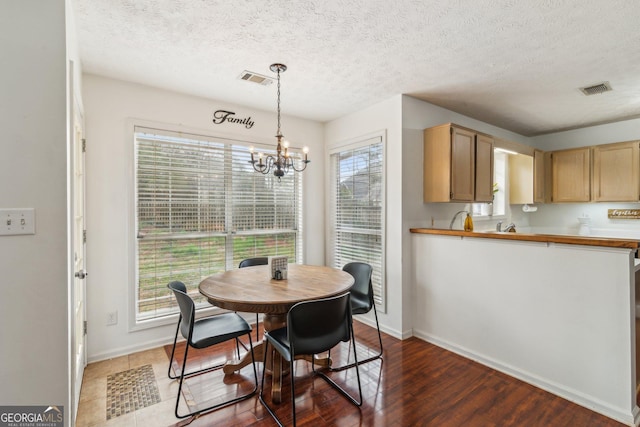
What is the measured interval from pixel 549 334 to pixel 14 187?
3.56m

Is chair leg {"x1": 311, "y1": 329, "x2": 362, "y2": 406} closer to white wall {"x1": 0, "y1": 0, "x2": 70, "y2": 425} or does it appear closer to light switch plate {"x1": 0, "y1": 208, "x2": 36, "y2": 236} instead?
white wall {"x1": 0, "y1": 0, "x2": 70, "y2": 425}

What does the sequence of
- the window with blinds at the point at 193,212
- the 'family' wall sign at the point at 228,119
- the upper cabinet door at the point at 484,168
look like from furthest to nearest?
the upper cabinet door at the point at 484,168 → the 'family' wall sign at the point at 228,119 → the window with blinds at the point at 193,212

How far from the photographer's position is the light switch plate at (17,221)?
1389 mm

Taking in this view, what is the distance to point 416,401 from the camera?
2176mm

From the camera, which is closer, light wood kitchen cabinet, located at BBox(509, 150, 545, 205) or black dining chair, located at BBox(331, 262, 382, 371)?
black dining chair, located at BBox(331, 262, 382, 371)

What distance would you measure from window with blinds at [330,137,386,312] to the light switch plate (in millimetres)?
2943

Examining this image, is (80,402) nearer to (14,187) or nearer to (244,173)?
(14,187)

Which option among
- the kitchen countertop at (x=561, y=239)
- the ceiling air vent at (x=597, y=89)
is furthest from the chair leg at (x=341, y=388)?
the ceiling air vent at (x=597, y=89)

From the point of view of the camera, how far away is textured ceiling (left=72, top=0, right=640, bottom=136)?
1877mm

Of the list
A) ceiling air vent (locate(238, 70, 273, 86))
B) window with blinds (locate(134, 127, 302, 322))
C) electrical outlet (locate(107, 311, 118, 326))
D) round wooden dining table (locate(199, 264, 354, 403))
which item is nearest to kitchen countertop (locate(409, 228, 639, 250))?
round wooden dining table (locate(199, 264, 354, 403))

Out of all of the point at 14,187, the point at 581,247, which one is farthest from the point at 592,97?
the point at 14,187

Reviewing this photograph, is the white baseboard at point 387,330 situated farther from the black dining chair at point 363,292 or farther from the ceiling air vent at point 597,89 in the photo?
the ceiling air vent at point 597,89

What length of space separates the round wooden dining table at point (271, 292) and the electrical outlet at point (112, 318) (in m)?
1.17

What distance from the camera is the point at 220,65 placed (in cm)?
261
